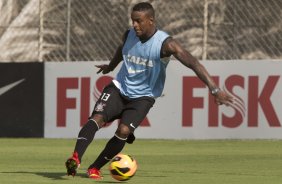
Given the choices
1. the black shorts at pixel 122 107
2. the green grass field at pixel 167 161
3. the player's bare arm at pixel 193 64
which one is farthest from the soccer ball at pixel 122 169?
the player's bare arm at pixel 193 64

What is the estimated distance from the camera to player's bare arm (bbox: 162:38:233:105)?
426 inches

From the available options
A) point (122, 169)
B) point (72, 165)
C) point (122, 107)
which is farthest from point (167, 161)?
point (72, 165)

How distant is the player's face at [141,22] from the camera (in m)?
11.7

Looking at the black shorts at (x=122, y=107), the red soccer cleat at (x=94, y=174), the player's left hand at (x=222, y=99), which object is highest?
the player's left hand at (x=222, y=99)

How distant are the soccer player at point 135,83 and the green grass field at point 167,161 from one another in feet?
1.57

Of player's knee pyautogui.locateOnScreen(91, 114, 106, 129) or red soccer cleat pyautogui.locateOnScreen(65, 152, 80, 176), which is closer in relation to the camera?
red soccer cleat pyautogui.locateOnScreen(65, 152, 80, 176)

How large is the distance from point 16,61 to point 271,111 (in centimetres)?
557

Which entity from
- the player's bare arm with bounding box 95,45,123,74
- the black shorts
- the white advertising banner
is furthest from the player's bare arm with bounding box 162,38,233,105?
the white advertising banner

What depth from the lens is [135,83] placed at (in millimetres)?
11977

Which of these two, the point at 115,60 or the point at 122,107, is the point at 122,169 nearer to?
the point at 122,107

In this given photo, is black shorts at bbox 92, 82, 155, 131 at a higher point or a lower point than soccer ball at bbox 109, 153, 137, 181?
higher

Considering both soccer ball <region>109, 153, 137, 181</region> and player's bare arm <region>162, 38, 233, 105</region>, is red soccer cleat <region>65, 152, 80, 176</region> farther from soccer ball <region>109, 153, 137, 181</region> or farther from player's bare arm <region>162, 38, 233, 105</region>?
player's bare arm <region>162, 38, 233, 105</region>

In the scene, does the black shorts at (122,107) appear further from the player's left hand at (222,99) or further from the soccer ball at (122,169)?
the player's left hand at (222,99)

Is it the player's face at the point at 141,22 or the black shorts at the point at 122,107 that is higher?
the player's face at the point at 141,22
